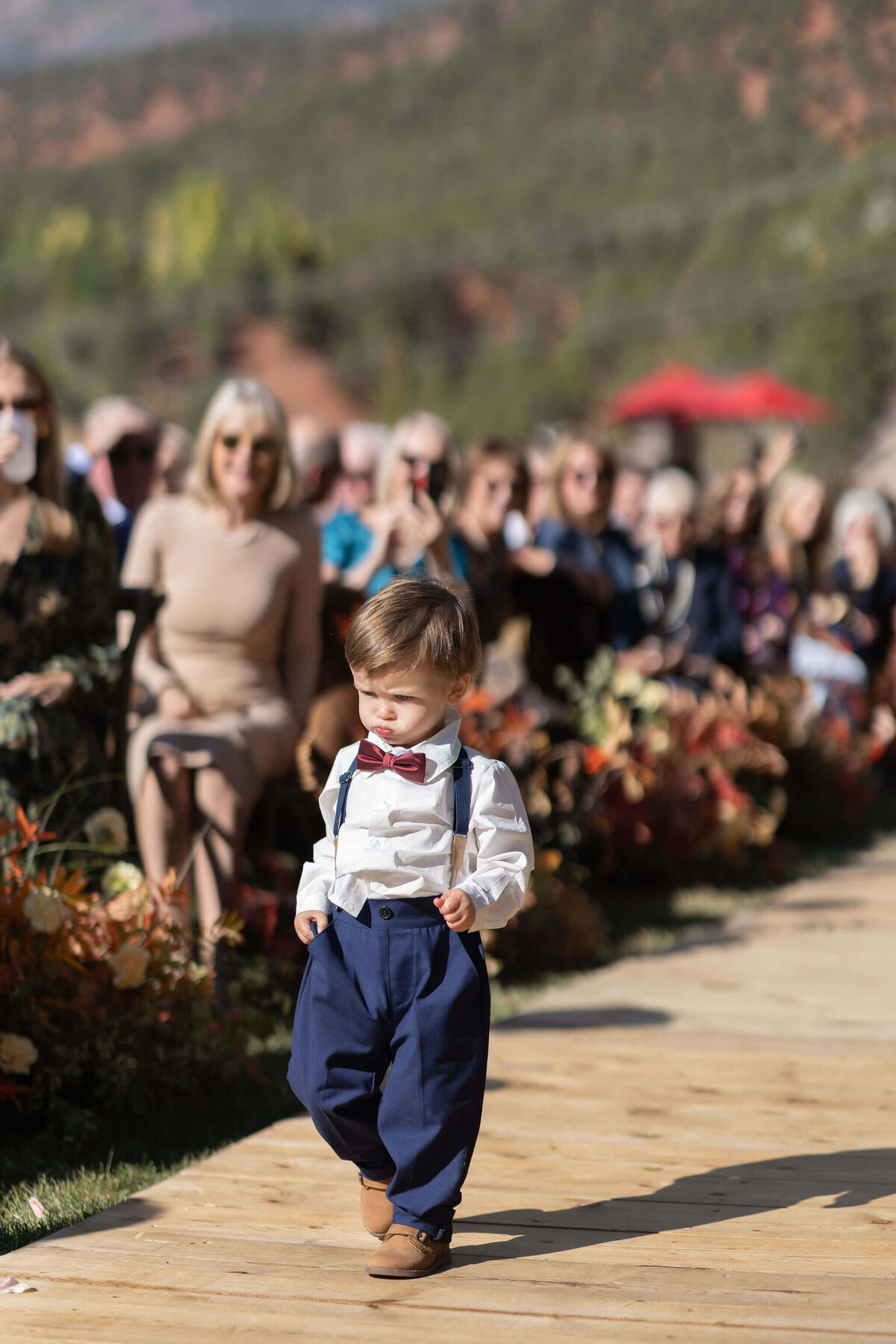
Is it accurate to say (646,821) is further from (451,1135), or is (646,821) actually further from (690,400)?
(690,400)

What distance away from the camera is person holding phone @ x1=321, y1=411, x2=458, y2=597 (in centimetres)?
A: 615

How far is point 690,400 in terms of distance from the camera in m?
23.0

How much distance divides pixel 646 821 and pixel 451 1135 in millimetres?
4884

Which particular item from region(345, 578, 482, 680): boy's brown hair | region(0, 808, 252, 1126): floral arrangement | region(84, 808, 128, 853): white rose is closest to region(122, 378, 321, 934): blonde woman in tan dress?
region(84, 808, 128, 853): white rose

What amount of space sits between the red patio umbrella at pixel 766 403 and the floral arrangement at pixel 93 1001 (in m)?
19.3

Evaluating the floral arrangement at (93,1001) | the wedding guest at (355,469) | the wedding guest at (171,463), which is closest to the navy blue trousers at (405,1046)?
the floral arrangement at (93,1001)

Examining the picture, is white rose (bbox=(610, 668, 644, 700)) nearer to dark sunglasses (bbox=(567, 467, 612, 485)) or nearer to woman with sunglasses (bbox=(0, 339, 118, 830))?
dark sunglasses (bbox=(567, 467, 612, 485))

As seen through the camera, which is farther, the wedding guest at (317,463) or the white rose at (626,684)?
the wedding guest at (317,463)

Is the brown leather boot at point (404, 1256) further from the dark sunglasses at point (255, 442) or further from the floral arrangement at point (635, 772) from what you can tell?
the floral arrangement at point (635, 772)

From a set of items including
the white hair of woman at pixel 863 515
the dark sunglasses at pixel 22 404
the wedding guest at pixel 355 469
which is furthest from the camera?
the white hair of woman at pixel 863 515

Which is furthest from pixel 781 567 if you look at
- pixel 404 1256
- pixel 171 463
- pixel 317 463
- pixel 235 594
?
pixel 404 1256

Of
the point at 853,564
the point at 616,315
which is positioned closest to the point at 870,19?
the point at 853,564

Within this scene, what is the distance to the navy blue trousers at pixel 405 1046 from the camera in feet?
9.96

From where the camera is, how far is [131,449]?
719cm
